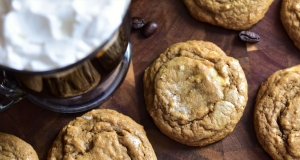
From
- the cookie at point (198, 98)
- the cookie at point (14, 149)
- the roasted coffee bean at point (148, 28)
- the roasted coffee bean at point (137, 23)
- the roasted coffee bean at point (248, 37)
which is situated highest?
the roasted coffee bean at point (137, 23)

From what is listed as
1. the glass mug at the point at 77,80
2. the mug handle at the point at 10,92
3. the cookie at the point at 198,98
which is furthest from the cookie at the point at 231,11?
the mug handle at the point at 10,92

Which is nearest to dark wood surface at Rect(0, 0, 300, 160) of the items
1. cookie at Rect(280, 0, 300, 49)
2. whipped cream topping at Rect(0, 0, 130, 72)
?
cookie at Rect(280, 0, 300, 49)

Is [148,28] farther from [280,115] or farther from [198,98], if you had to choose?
[280,115]

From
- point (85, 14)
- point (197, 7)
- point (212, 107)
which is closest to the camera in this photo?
point (85, 14)

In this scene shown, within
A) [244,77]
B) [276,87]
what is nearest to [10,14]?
[244,77]

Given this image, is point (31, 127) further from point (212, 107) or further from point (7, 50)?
point (212, 107)

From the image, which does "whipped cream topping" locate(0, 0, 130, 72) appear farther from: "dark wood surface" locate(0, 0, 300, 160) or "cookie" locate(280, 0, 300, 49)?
"cookie" locate(280, 0, 300, 49)

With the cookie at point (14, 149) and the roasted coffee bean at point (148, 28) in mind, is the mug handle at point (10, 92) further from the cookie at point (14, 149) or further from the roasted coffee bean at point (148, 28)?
the roasted coffee bean at point (148, 28)
